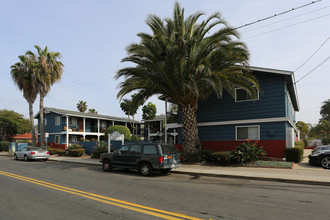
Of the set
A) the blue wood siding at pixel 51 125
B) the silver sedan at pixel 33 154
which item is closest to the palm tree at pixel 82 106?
the blue wood siding at pixel 51 125

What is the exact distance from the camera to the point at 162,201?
6.52 metres

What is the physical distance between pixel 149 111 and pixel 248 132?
27.1 m

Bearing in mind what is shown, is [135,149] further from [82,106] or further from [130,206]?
[82,106]

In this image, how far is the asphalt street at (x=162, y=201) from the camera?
212 inches

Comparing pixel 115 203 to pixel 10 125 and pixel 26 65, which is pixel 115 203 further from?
pixel 10 125

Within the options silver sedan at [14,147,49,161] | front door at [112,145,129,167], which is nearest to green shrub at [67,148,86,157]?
silver sedan at [14,147,49,161]

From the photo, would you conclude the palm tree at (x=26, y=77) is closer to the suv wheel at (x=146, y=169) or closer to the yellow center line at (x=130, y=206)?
the suv wheel at (x=146, y=169)

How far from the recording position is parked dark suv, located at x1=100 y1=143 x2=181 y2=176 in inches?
440

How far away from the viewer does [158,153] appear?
1117 cm

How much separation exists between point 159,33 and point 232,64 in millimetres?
4780

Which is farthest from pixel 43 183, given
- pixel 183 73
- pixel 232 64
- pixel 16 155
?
pixel 16 155

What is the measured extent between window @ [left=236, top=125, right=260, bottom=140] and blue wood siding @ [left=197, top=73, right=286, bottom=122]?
714 millimetres

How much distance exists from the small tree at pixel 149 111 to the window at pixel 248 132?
86.2 feet

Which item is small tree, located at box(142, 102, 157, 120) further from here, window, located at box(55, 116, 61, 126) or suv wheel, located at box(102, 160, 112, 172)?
suv wheel, located at box(102, 160, 112, 172)
